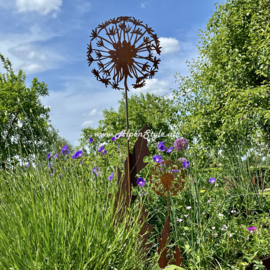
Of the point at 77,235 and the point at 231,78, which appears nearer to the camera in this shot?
the point at 77,235

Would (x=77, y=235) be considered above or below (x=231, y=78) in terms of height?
below

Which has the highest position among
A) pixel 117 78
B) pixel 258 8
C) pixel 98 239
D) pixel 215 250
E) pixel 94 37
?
pixel 258 8

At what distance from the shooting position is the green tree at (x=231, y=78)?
680 cm

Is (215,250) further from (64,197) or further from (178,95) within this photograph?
(178,95)

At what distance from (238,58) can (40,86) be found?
12571 millimetres

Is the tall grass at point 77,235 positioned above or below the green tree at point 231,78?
below

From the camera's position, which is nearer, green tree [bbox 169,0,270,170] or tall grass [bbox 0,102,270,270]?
tall grass [bbox 0,102,270,270]

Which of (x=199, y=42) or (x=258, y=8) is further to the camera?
(x=199, y=42)

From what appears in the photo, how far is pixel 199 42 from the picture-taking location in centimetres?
977

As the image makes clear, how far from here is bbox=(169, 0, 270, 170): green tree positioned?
6.80 metres

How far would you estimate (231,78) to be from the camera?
26.5 ft

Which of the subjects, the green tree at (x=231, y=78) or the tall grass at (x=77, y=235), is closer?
the tall grass at (x=77, y=235)

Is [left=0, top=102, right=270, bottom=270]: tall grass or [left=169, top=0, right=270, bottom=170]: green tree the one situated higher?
[left=169, top=0, right=270, bottom=170]: green tree

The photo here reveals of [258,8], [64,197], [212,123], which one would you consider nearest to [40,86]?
[212,123]
